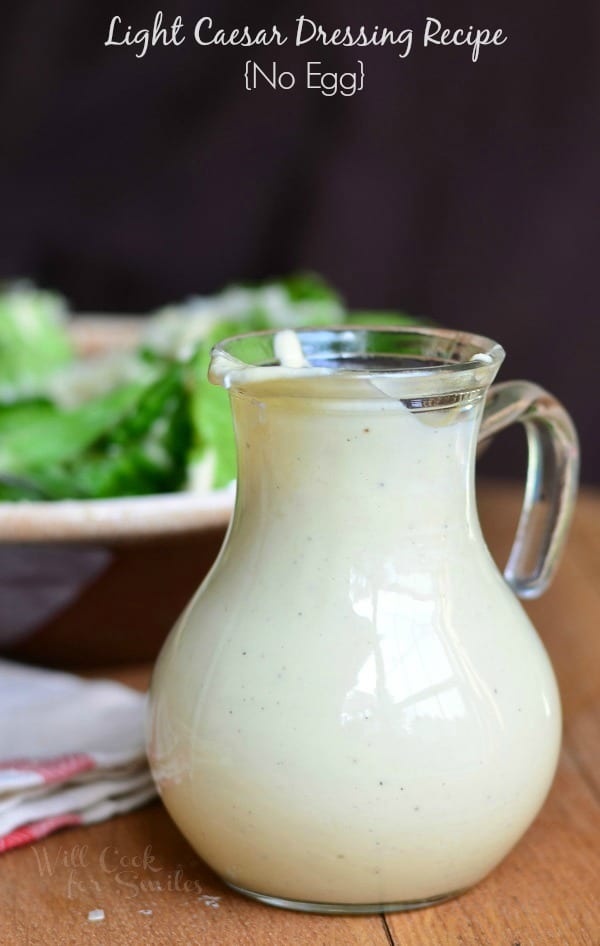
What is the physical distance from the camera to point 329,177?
1.92m

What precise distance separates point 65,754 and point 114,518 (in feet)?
0.52

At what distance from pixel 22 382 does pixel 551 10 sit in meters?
1.09

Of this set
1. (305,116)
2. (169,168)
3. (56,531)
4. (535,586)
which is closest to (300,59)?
(305,116)

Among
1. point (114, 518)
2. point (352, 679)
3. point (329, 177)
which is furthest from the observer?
point (329, 177)

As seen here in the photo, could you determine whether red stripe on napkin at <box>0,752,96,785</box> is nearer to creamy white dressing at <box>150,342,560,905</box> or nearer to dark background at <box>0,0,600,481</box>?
creamy white dressing at <box>150,342,560,905</box>

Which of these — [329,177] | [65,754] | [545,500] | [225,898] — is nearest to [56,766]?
[65,754]

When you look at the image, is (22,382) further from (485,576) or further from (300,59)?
(485,576)

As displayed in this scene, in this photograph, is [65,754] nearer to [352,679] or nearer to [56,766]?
[56,766]

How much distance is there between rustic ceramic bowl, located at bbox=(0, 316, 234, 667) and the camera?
0.72m

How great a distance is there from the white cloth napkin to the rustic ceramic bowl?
51mm

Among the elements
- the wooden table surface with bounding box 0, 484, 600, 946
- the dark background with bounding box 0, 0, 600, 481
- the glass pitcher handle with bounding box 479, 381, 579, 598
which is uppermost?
the dark background with bounding box 0, 0, 600, 481

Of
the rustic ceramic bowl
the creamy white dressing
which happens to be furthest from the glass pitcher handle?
the rustic ceramic bowl

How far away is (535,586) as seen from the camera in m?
0.61

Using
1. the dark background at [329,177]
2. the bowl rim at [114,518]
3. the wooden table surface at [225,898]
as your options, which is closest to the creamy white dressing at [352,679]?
the wooden table surface at [225,898]
